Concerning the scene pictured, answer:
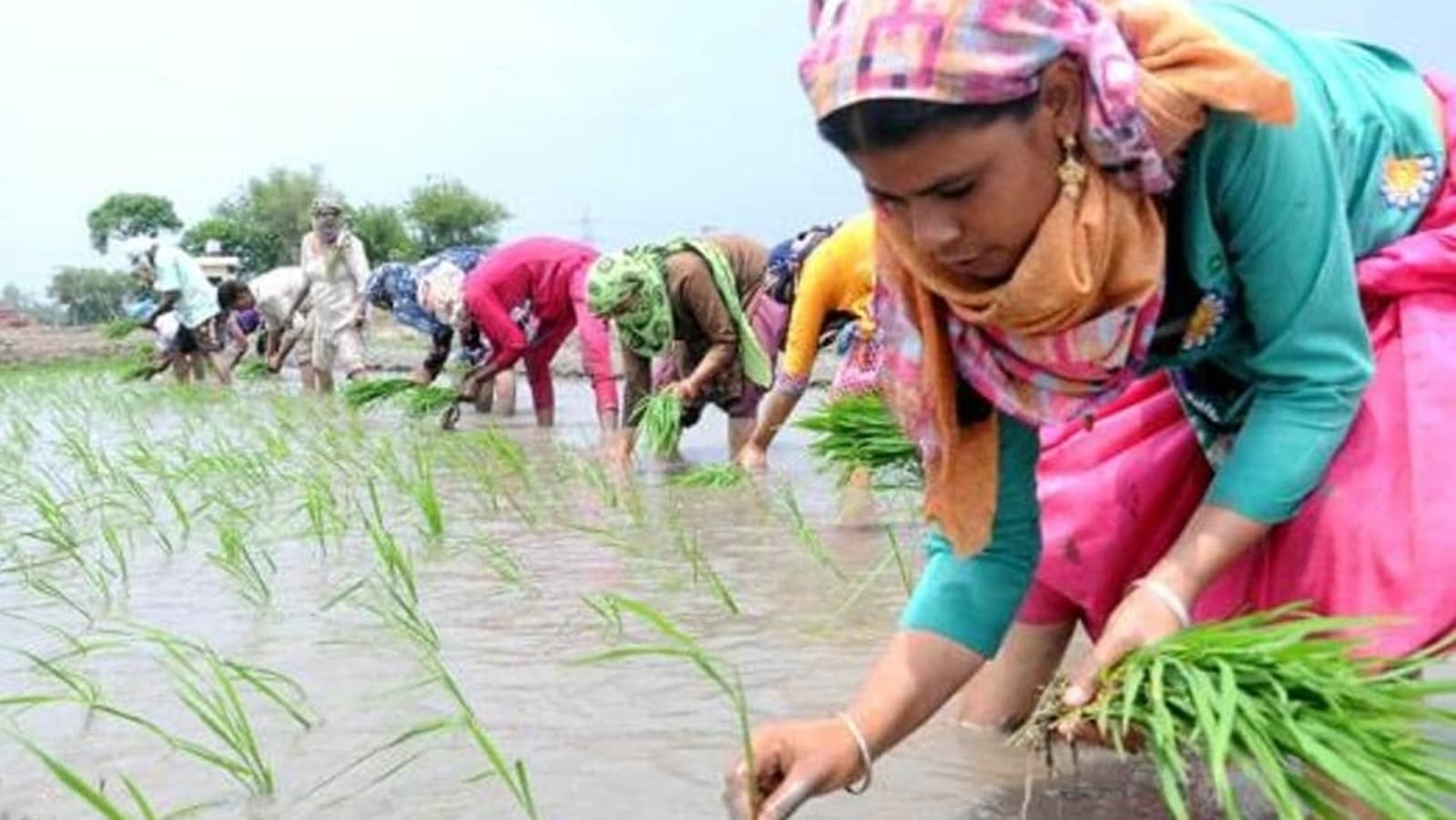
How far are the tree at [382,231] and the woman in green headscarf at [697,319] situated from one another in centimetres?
4424

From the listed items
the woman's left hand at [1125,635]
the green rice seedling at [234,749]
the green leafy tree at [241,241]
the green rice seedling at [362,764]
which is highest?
the woman's left hand at [1125,635]

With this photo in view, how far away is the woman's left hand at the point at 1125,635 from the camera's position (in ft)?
4.74

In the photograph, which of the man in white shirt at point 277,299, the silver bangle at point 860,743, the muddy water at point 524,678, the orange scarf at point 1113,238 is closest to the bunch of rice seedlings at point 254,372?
the man in white shirt at point 277,299

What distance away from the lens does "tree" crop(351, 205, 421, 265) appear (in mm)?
49969

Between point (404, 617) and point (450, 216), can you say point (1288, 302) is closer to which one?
point (404, 617)

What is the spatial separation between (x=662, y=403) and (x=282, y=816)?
11.9 feet

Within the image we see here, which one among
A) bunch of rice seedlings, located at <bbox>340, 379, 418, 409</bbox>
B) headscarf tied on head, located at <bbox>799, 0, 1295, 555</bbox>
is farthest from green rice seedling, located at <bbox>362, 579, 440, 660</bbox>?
bunch of rice seedlings, located at <bbox>340, 379, 418, 409</bbox>

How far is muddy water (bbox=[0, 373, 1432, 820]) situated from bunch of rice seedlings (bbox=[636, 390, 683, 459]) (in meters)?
1.13

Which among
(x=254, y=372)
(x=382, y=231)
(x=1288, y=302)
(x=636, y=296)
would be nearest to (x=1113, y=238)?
(x=1288, y=302)

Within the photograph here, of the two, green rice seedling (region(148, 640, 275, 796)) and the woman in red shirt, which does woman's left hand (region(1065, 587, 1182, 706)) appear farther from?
the woman in red shirt

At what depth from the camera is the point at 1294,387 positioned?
1583 mm

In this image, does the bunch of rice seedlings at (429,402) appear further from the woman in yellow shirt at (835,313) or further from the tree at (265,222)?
the tree at (265,222)

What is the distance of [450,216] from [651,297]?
48919 mm

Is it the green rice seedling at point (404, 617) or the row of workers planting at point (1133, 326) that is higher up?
the row of workers planting at point (1133, 326)
